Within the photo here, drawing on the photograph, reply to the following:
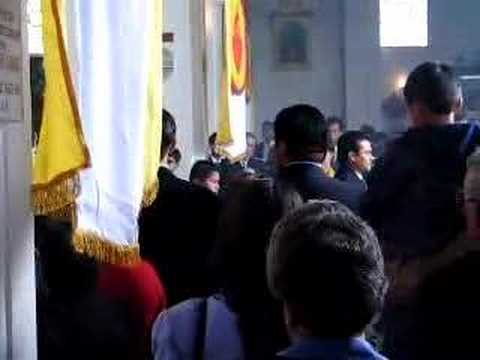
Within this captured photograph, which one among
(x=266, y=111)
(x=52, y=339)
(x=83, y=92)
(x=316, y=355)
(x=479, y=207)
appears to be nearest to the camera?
(x=316, y=355)

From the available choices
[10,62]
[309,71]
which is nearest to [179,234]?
[10,62]

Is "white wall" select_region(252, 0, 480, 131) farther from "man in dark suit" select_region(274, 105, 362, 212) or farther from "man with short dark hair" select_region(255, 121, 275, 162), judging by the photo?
"man in dark suit" select_region(274, 105, 362, 212)

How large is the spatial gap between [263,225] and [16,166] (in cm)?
89

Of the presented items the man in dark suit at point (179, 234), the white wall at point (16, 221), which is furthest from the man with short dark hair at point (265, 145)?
the white wall at point (16, 221)

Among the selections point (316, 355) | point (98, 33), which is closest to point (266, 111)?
point (98, 33)

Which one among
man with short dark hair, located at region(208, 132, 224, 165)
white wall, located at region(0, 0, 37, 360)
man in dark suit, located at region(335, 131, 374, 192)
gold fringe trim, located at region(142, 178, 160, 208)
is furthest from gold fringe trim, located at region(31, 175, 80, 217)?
man with short dark hair, located at region(208, 132, 224, 165)

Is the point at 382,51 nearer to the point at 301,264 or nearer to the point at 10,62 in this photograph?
the point at 10,62

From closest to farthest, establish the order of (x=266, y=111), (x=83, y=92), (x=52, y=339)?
(x=52, y=339) < (x=83, y=92) < (x=266, y=111)

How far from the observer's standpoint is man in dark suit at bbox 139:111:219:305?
4.38m

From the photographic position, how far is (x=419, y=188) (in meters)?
3.46

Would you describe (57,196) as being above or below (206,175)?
above

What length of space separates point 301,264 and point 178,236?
2.56m

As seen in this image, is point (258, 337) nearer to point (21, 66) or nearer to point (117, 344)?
point (117, 344)

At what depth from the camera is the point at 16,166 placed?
10.4 ft
